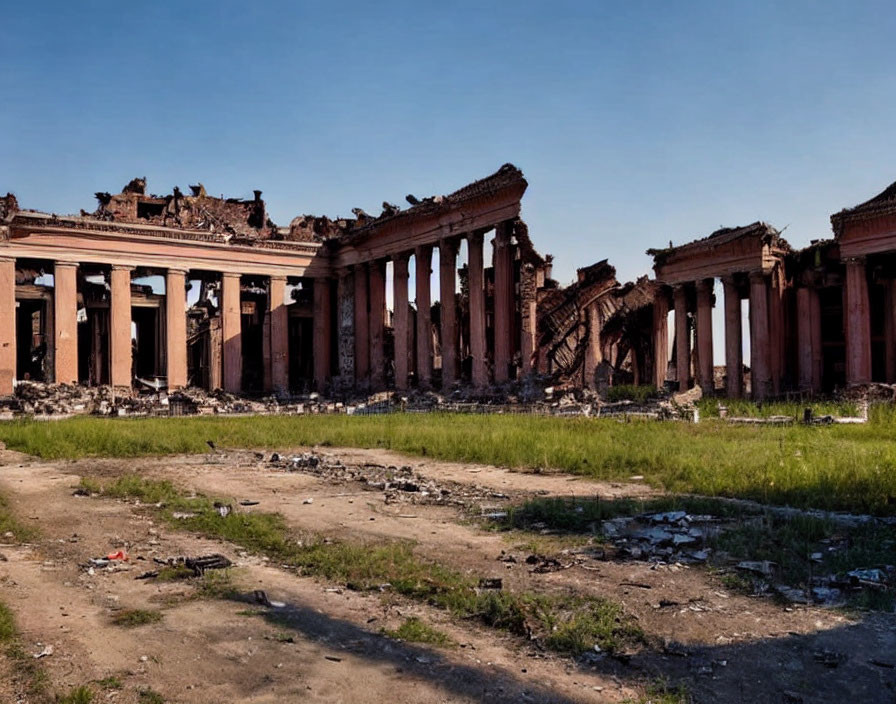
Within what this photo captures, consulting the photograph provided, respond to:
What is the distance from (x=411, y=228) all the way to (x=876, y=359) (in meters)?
20.4

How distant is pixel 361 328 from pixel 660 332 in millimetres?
13831

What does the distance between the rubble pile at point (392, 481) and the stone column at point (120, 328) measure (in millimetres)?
20651

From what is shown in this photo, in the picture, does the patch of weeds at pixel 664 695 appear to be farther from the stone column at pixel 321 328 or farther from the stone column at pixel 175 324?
the stone column at pixel 321 328

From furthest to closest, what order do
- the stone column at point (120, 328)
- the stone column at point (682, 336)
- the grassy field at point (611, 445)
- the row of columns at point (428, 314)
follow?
1. the stone column at point (682, 336)
2. the stone column at point (120, 328)
3. the row of columns at point (428, 314)
4. the grassy field at point (611, 445)

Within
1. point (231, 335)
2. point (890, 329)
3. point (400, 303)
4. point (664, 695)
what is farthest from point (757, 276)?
point (664, 695)

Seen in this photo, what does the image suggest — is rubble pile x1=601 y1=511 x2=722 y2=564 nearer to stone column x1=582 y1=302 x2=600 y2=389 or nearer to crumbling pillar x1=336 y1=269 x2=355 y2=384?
stone column x1=582 y1=302 x2=600 y2=389

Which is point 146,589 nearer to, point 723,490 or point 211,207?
point 723,490

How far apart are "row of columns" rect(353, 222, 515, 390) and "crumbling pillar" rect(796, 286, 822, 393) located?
11.5 m

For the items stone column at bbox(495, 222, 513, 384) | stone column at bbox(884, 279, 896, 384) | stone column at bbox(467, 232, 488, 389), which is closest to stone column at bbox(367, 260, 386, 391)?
stone column at bbox(467, 232, 488, 389)

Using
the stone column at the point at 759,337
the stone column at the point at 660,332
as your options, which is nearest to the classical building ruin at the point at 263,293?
the stone column at the point at 660,332

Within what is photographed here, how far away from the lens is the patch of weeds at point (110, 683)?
183 inches

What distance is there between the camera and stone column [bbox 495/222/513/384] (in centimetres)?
2912

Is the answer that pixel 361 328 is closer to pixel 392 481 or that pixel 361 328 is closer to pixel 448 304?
pixel 448 304

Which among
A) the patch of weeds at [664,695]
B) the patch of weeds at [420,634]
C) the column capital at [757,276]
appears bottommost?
the patch of weeds at [664,695]
